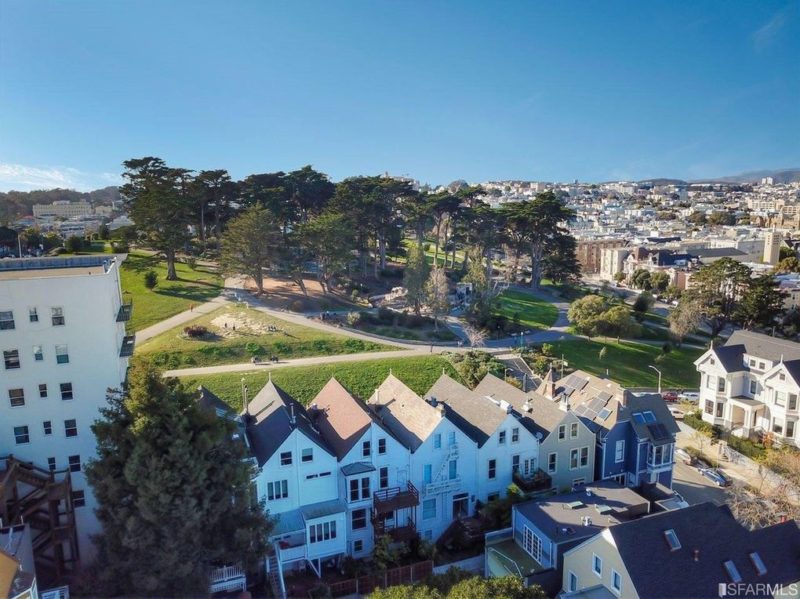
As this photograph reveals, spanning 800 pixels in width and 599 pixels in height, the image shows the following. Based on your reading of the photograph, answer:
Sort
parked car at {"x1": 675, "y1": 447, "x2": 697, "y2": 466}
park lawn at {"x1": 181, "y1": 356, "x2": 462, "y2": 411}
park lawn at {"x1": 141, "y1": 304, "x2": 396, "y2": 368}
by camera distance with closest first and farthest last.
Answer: parked car at {"x1": 675, "y1": 447, "x2": 697, "y2": 466} → park lawn at {"x1": 181, "y1": 356, "x2": 462, "y2": 411} → park lawn at {"x1": 141, "y1": 304, "x2": 396, "y2": 368}

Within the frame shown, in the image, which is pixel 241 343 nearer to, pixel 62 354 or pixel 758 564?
pixel 62 354

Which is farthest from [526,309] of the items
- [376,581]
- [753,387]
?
[376,581]

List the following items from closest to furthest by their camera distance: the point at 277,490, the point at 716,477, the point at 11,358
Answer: the point at 11,358
the point at 277,490
the point at 716,477

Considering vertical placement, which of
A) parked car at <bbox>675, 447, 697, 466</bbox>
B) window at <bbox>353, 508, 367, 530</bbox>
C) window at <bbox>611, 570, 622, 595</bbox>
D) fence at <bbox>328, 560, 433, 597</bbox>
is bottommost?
parked car at <bbox>675, 447, 697, 466</bbox>

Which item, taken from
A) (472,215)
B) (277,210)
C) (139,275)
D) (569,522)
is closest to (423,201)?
(472,215)

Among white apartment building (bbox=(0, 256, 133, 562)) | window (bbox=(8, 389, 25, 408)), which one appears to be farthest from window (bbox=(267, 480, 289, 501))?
window (bbox=(8, 389, 25, 408))

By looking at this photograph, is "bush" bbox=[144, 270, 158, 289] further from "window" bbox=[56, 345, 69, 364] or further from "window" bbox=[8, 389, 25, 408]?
"window" bbox=[8, 389, 25, 408]

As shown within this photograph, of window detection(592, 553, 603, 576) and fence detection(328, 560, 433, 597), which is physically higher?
window detection(592, 553, 603, 576)
